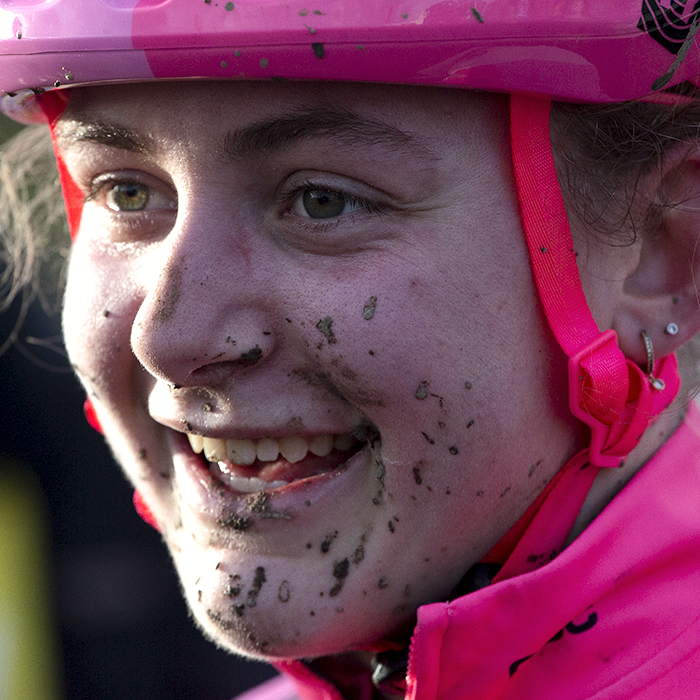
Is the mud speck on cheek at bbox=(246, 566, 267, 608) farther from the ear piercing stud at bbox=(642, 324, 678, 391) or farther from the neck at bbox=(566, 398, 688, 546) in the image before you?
the ear piercing stud at bbox=(642, 324, 678, 391)

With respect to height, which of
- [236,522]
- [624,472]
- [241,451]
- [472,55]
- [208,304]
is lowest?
[624,472]

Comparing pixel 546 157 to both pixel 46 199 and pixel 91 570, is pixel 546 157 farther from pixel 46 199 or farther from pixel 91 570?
pixel 91 570

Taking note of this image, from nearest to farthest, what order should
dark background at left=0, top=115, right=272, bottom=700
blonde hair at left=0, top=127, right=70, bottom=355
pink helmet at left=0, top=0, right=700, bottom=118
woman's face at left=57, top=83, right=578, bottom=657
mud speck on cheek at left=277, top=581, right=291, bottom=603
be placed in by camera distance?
pink helmet at left=0, top=0, right=700, bottom=118
woman's face at left=57, top=83, right=578, bottom=657
mud speck on cheek at left=277, top=581, right=291, bottom=603
blonde hair at left=0, top=127, right=70, bottom=355
dark background at left=0, top=115, right=272, bottom=700

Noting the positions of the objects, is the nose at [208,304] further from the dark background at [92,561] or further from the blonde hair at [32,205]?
the dark background at [92,561]

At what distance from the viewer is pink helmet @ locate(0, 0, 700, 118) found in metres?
1.32

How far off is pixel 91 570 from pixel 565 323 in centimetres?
277

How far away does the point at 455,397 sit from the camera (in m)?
1.46

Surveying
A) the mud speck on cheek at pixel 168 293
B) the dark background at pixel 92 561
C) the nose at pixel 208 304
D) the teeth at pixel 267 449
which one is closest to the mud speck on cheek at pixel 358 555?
the teeth at pixel 267 449

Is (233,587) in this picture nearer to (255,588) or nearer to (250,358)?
(255,588)

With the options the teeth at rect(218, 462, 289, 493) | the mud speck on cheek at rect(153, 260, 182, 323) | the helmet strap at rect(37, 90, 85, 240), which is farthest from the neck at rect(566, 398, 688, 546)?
the helmet strap at rect(37, 90, 85, 240)

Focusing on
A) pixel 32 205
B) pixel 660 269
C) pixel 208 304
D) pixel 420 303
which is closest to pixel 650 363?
pixel 660 269

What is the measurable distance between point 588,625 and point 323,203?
2.84 ft

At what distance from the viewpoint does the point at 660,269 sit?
1.62m

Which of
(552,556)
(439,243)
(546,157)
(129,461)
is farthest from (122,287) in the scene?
(552,556)
